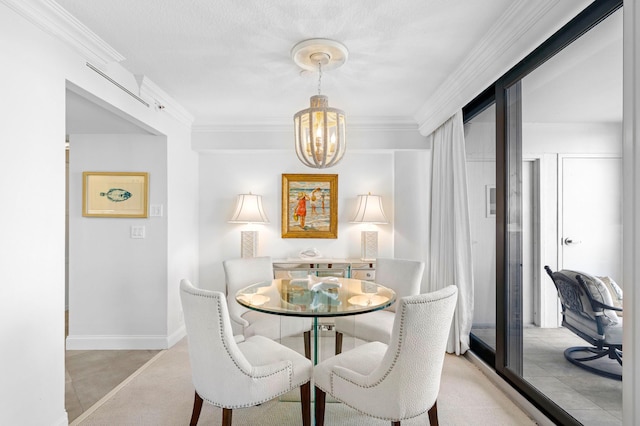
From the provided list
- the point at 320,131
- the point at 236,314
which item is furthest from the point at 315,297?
the point at 320,131

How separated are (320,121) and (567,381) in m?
2.16

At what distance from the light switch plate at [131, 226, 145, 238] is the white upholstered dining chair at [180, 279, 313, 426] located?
1.91 metres

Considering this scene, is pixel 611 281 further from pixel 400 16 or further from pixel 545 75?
pixel 400 16

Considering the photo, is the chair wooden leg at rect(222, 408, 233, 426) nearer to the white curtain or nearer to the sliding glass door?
the sliding glass door

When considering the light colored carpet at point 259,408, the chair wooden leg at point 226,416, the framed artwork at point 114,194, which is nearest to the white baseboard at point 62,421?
the light colored carpet at point 259,408

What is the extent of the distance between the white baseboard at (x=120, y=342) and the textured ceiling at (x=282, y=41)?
94.5 inches

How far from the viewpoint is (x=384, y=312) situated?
10.1 ft

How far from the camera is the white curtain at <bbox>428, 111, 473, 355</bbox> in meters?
3.19

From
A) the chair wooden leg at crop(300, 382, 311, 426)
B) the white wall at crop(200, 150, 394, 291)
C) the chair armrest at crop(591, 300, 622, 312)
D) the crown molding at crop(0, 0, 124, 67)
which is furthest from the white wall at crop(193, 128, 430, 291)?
the chair armrest at crop(591, 300, 622, 312)

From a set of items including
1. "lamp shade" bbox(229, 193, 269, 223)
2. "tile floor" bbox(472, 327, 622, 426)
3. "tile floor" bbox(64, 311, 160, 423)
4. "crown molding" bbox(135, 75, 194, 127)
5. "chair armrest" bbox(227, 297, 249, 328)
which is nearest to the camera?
"tile floor" bbox(472, 327, 622, 426)

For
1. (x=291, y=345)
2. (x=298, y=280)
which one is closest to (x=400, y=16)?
(x=298, y=280)

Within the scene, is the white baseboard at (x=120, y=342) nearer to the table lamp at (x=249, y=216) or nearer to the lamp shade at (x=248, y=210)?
the table lamp at (x=249, y=216)

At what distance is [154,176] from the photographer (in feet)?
11.6

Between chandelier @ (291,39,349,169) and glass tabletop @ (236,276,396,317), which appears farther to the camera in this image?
chandelier @ (291,39,349,169)
